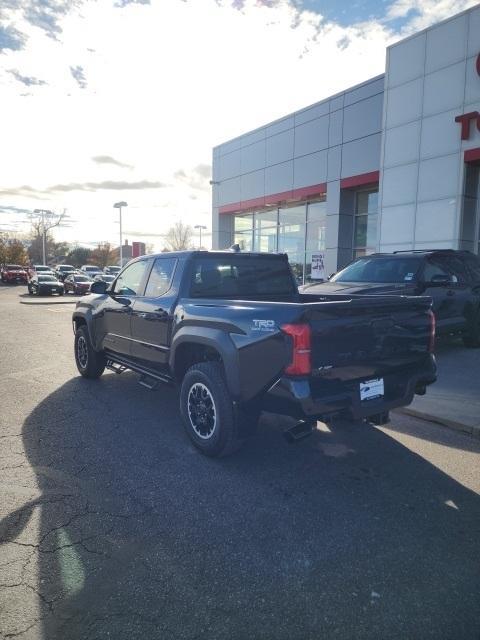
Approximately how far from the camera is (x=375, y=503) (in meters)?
3.19

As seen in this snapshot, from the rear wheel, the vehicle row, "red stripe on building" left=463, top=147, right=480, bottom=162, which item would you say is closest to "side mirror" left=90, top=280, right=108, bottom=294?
the rear wheel

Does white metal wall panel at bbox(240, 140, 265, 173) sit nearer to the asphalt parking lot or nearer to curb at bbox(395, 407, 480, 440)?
curb at bbox(395, 407, 480, 440)

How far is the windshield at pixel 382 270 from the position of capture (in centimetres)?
783

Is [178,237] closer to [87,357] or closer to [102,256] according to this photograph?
[102,256]

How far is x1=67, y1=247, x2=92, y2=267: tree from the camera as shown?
86562mm

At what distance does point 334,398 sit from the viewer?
3289 mm

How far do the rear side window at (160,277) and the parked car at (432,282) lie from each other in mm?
3050

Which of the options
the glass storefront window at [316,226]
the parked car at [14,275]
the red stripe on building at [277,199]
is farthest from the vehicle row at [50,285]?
the parked car at [14,275]

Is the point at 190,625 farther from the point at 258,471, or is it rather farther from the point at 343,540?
the point at 258,471

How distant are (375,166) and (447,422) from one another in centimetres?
1426

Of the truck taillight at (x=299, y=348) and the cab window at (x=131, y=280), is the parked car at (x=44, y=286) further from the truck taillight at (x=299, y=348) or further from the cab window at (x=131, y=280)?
the truck taillight at (x=299, y=348)

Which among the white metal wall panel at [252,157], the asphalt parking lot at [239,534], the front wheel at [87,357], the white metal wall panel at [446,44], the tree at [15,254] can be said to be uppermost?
the white metal wall panel at [446,44]

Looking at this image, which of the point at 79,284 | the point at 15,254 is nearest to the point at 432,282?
the point at 79,284

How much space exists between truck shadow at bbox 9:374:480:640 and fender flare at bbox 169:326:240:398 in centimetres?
78
